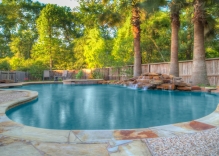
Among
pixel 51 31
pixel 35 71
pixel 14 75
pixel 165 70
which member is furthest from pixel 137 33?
pixel 51 31

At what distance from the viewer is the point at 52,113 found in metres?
4.20

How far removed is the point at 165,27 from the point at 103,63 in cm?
609

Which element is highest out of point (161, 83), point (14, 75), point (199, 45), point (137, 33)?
point (137, 33)

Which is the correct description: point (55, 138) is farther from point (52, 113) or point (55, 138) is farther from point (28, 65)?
point (28, 65)

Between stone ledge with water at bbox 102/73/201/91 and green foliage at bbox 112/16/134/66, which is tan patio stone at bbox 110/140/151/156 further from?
green foliage at bbox 112/16/134/66

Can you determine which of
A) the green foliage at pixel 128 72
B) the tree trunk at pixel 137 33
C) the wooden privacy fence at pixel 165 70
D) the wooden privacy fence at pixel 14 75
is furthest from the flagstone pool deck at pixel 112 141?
the wooden privacy fence at pixel 14 75

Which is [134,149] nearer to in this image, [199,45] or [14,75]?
[199,45]

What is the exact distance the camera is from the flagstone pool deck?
65.6 inches

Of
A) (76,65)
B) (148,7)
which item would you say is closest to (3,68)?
(76,65)

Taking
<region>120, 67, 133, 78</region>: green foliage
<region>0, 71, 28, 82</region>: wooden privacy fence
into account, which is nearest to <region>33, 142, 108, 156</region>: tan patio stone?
<region>120, 67, 133, 78</region>: green foliage

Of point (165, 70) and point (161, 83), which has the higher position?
point (165, 70)

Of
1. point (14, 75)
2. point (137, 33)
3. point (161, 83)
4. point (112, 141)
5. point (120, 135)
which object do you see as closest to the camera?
point (112, 141)

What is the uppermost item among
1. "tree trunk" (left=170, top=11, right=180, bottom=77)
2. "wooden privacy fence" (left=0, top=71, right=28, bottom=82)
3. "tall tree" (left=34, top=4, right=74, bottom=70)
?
"tall tree" (left=34, top=4, right=74, bottom=70)

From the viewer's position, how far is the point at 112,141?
77.9 inches
